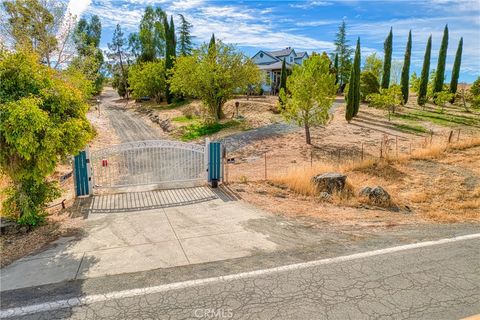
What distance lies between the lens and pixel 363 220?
26.0 ft

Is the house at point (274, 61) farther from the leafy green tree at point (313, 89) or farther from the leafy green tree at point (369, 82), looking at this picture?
the leafy green tree at point (313, 89)

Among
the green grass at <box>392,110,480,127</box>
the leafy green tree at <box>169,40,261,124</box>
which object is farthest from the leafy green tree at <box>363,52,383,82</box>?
the leafy green tree at <box>169,40,261,124</box>

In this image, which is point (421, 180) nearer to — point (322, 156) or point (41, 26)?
point (322, 156)

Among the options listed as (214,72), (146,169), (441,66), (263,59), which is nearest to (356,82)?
(214,72)

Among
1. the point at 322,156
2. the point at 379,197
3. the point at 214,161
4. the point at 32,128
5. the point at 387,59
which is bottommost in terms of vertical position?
the point at 322,156

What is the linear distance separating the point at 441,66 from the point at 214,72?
26200 mm

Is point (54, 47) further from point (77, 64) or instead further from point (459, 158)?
point (459, 158)

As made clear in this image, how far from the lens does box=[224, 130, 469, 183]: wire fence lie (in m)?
13.7

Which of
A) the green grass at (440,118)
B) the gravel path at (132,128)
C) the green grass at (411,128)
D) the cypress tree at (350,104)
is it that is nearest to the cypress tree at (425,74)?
the green grass at (440,118)

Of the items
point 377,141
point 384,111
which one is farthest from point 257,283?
point 384,111

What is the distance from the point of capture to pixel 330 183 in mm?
9781

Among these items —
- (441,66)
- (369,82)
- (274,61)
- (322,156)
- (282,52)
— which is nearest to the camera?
(322,156)

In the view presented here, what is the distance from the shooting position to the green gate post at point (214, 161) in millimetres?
10180

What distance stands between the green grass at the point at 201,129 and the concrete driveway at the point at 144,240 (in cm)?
1461
